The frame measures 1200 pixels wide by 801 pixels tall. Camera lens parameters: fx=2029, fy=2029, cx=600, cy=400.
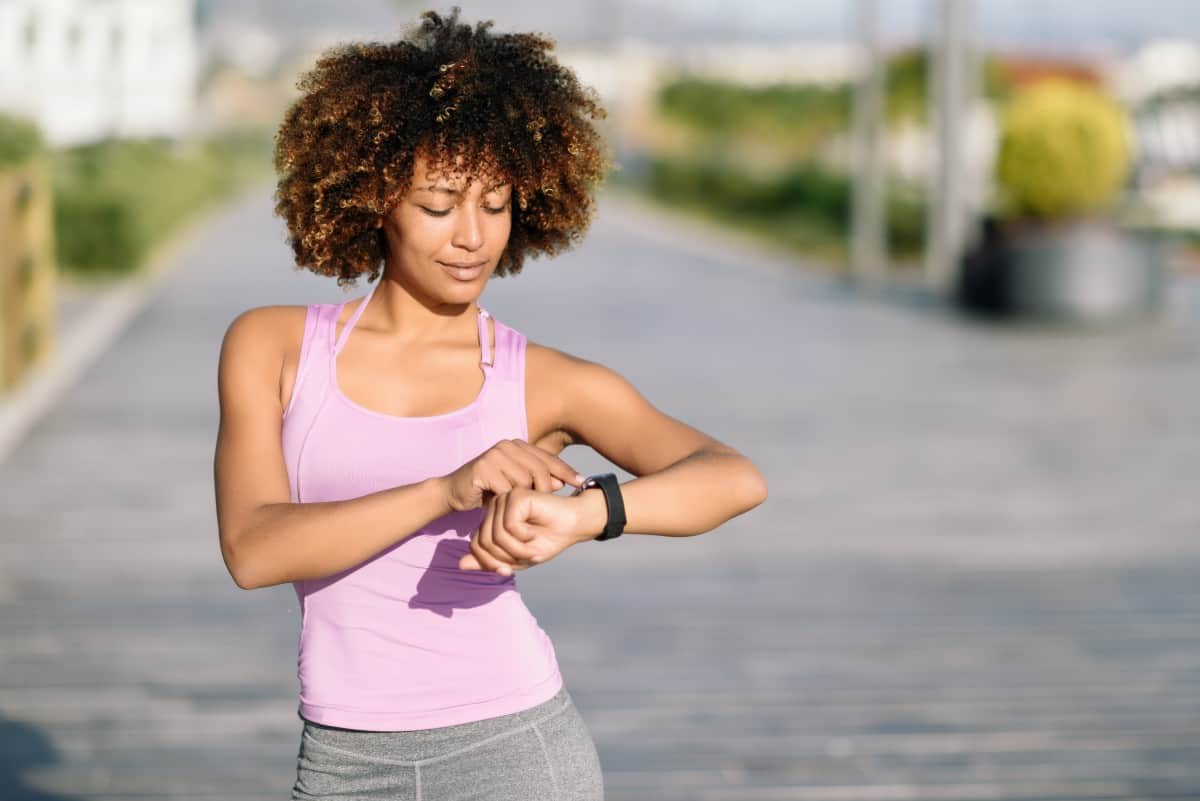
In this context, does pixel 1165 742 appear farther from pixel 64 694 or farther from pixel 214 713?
pixel 64 694

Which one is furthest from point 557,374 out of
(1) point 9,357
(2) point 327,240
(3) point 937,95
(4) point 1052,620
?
(3) point 937,95

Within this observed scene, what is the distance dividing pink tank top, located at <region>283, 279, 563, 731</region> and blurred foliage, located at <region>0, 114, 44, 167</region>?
37.0 ft

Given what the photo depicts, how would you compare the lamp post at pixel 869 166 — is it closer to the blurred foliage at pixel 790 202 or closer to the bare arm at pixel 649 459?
the blurred foliage at pixel 790 202

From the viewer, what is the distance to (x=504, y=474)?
1.99 m

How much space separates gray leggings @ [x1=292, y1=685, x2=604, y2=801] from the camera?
222 cm

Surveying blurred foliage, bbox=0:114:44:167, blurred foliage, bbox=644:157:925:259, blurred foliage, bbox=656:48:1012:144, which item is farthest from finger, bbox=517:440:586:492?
blurred foliage, bbox=656:48:1012:144

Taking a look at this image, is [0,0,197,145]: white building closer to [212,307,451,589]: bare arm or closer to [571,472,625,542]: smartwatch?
[212,307,451,589]: bare arm

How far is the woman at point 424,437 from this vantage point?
2.21 meters

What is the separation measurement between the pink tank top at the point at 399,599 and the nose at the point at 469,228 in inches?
7.0

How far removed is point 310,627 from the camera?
7.43ft

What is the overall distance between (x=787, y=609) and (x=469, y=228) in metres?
4.62

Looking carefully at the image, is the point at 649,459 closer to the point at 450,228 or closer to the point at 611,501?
the point at 611,501

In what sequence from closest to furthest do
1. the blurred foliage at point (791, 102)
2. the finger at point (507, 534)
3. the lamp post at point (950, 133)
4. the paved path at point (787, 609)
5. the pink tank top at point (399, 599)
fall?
the finger at point (507, 534) → the pink tank top at point (399, 599) → the paved path at point (787, 609) → the lamp post at point (950, 133) → the blurred foliage at point (791, 102)

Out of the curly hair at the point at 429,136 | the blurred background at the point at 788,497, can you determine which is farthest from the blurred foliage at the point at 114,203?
the curly hair at the point at 429,136
